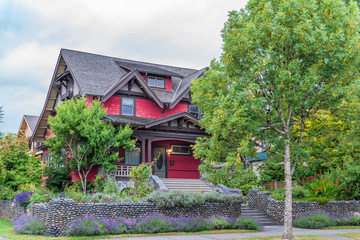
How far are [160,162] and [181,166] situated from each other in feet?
5.39

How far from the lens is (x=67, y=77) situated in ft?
95.0

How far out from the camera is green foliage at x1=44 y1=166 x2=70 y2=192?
25.3 meters

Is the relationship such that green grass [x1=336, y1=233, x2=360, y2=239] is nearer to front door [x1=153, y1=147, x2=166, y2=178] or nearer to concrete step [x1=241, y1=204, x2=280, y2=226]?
concrete step [x1=241, y1=204, x2=280, y2=226]

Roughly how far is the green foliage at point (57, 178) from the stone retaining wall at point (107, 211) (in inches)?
407

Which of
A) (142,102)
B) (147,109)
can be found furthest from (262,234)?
(142,102)

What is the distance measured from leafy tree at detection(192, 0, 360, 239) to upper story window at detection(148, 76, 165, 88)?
588 inches

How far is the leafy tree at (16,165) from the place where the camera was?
2359 centimetres

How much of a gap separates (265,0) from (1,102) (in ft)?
126

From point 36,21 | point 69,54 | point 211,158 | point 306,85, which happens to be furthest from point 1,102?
point 306,85

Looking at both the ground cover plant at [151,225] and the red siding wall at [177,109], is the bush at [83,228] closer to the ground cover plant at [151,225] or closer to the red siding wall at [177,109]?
the ground cover plant at [151,225]

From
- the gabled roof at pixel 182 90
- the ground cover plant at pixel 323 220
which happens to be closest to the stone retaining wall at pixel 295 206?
the ground cover plant at pixel 323 220

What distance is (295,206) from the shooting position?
18.6 m

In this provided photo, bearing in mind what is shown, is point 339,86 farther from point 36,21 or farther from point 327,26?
point 36,21

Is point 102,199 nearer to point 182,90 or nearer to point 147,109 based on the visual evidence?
point 147,109
